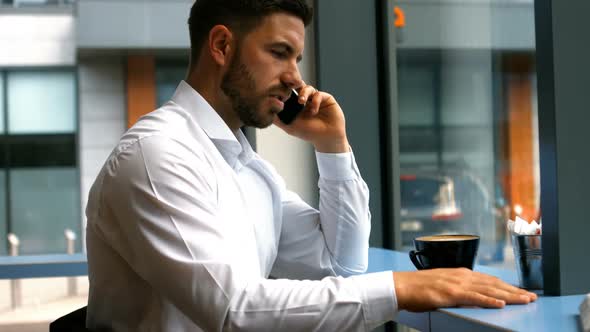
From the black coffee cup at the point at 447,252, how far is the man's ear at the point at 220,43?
1.70ft

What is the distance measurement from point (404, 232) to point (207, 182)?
1494 millimetres

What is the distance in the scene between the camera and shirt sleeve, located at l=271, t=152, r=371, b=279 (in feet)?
5.54

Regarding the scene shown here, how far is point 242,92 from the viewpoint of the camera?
1.44m

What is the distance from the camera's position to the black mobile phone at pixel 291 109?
1751 millimetres

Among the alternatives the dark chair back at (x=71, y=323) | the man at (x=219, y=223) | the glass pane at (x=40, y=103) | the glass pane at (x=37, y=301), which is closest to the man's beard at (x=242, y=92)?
the man at (x=219, y=223)

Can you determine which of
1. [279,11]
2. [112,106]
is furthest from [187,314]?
[112,106]

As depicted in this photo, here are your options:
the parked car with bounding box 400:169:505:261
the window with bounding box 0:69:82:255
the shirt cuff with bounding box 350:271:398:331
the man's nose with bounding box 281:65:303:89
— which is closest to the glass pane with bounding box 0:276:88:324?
the parked car with bounding box 400:169:505:261

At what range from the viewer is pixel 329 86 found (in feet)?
8.08

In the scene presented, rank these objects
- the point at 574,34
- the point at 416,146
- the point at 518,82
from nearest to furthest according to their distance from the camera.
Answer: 1. the point at 574,34
2. the point at 518,82
3. the point at 416,146

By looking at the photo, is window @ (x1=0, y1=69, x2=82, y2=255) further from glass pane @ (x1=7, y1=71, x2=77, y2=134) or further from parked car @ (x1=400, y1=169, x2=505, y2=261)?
parked car @ (x1=400, y1=169, x2=505, y2=261)

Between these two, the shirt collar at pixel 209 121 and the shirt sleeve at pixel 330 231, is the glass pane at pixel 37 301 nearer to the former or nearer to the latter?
the shirt sleeve at pixel 330 231

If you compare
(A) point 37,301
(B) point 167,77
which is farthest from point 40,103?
(A) point 37,301

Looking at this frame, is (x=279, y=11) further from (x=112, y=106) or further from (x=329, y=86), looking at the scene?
(x=112, y=106)

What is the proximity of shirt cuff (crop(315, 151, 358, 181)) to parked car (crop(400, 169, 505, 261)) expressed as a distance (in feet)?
3.83
